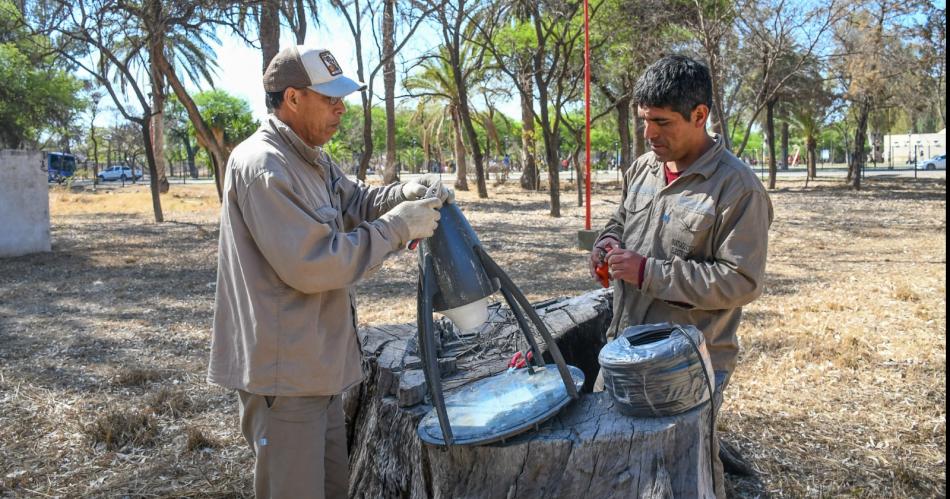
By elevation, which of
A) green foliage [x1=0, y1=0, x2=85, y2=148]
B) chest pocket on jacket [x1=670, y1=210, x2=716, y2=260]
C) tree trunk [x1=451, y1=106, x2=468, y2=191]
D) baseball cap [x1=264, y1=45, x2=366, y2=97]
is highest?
green foliage [x1=0, y1=0, x2=85, y2=148]

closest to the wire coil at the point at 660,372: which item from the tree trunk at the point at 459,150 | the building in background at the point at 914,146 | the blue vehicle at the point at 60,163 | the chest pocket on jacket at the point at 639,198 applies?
the chest pocket on jacket at the point at 639,198

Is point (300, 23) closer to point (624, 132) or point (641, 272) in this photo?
point (641, 272)

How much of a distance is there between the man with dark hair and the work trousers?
3.45 ft

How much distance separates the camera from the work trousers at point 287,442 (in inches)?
87.4

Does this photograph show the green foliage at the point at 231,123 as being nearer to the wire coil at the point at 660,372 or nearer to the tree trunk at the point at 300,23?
the tree trunk at the point at 300,23

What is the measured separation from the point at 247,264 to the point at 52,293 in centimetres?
675

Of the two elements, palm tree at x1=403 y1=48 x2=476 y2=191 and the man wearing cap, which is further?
palm tree at x1=403 y1=48 x2=476 y2=191

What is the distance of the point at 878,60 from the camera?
1695cm

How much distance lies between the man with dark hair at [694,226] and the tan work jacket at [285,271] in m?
0.86

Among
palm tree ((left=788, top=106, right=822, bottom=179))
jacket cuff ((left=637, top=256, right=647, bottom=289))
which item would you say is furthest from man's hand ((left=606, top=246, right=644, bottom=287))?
palm tree ((left=788, top=106, right=822, bottom=179))

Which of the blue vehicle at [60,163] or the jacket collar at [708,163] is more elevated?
the blue vehicle at [60,163]

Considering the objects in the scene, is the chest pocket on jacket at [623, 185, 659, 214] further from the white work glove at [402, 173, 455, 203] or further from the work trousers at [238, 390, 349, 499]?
the work trousers at [238, 390, 349, 499]

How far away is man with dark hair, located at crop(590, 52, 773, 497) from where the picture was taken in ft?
7.49

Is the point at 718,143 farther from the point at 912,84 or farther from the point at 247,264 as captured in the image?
the point at 912,84
